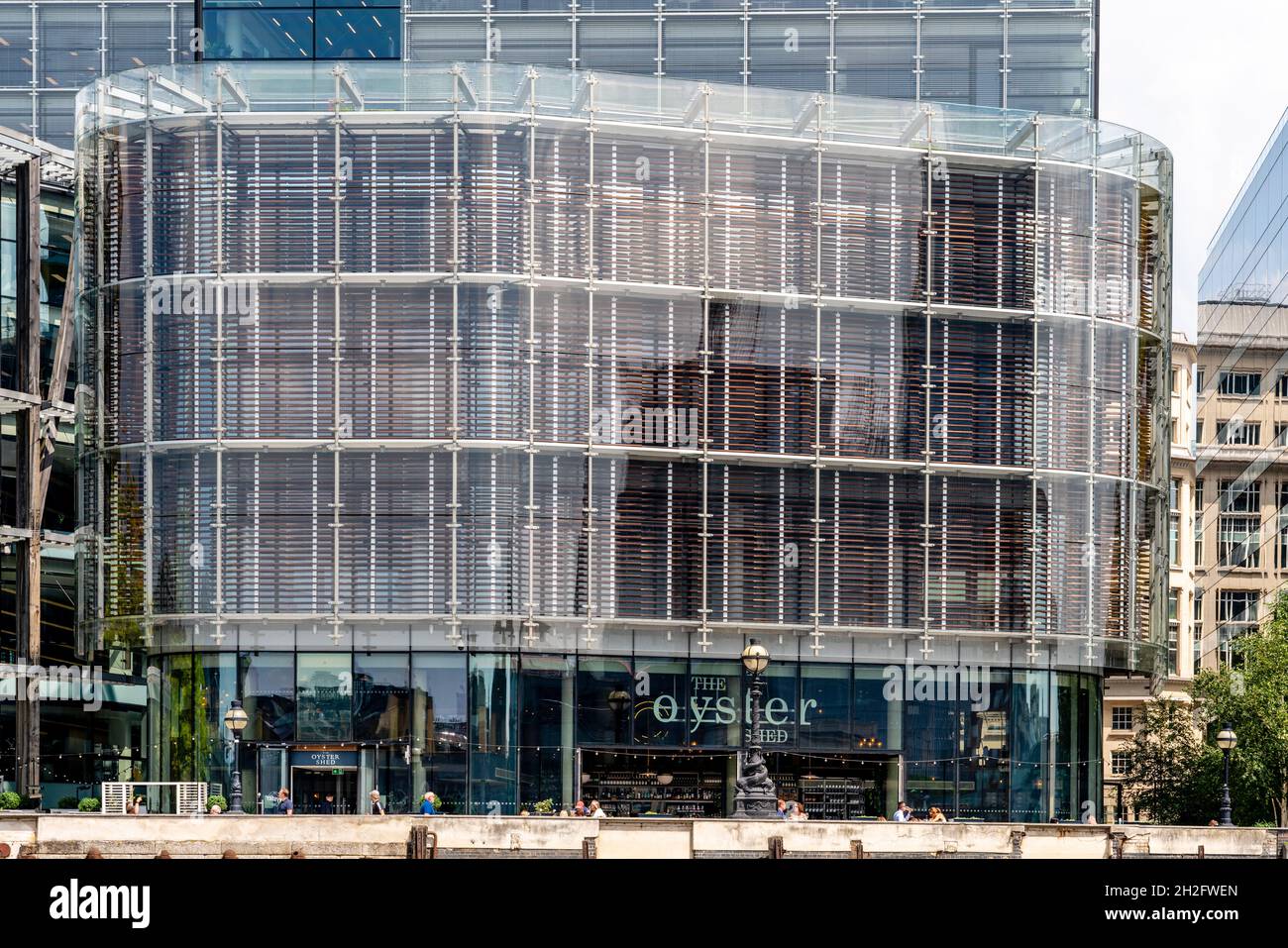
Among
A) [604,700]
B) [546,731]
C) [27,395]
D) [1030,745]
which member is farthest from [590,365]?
[27,395]

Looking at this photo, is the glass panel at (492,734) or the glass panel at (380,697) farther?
the glass panel at (380,697)

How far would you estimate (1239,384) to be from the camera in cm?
9938

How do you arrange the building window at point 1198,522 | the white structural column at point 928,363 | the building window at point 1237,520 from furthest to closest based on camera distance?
1. the building window at point 1198,522
2. the building window at point 1237,520
3. the white structural column at point 928,363

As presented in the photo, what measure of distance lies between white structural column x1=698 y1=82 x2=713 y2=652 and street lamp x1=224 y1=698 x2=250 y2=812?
39.7 feet

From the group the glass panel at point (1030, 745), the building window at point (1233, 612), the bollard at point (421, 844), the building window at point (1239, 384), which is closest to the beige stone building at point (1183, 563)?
the building window at point (1233, 612)

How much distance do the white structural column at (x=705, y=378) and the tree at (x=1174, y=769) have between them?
78.1 feet

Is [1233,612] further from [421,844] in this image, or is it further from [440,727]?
[421,844]

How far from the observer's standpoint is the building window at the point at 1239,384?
9425 centimetres

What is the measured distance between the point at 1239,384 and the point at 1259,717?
4079 centimetres

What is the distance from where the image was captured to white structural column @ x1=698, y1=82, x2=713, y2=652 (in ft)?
165

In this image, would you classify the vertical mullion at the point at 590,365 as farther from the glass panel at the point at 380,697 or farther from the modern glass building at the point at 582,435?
the glass panel at the point at 380,697

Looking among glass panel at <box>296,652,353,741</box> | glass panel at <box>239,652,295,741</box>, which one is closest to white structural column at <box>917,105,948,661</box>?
glass panel at <box>296,652,353,741</box>
